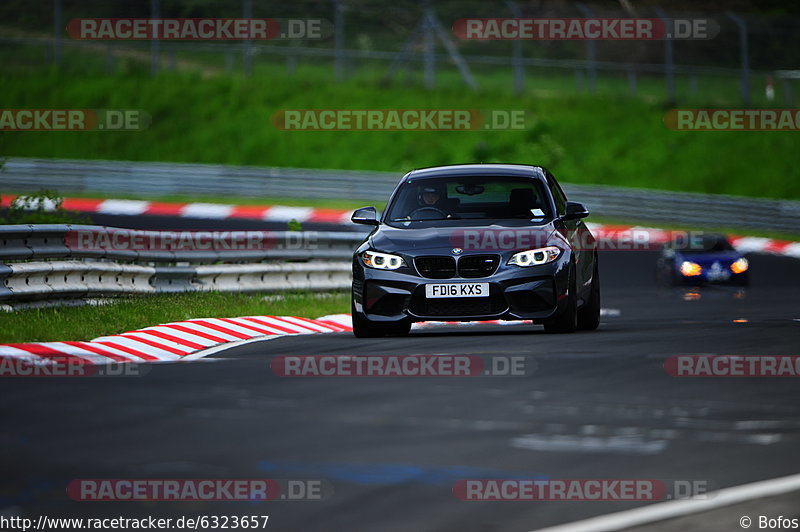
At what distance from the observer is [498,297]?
510 inches

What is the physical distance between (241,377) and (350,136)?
37251 millimetres

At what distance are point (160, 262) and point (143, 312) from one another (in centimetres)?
182

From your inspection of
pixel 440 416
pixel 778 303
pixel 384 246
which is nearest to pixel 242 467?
pixel 440 416

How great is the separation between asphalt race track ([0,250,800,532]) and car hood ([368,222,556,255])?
4.97 feet

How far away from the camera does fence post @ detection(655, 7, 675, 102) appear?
4093cm

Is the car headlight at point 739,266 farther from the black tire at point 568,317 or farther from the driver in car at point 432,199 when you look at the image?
the black tire at point 568,317

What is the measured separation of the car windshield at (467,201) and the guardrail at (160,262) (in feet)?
9.97

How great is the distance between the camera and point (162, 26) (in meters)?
44.5
